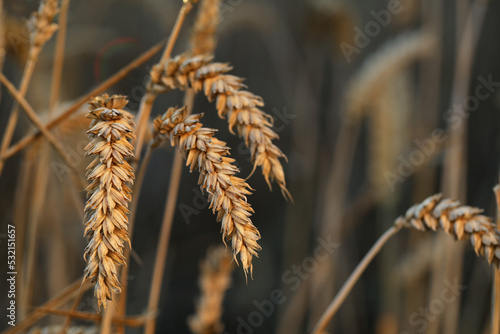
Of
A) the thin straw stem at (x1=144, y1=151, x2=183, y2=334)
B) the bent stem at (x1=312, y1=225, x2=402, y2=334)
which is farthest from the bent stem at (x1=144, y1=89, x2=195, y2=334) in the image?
the bent stem at (x1=312, y1=225, x2=402, y2=334)

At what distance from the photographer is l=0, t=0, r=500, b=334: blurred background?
49.6 inches

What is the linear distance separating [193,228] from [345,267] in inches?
29.1

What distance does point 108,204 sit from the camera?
421 millimetres

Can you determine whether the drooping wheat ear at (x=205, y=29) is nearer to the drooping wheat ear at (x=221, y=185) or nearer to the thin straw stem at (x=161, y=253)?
the thin straw stem at (x=161, y=253)

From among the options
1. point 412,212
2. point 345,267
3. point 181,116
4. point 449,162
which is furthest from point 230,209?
point 345,267

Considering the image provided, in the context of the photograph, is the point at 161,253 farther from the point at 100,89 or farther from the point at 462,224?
the point at 462,224

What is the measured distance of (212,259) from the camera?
0.93m

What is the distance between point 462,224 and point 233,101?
1.04 ft

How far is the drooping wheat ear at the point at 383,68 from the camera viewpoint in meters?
1.36

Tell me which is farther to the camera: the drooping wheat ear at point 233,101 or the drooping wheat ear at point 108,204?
the drooping wheat ear at point 233,101

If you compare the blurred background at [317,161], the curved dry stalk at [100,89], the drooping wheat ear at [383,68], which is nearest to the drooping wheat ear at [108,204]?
the curved dry stalk at [100,89]

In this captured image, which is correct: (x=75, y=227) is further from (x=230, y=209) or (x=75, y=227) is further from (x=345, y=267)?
(x=230, y=209)

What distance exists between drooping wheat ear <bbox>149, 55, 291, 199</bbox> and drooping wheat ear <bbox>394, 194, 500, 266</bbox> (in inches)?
7.6

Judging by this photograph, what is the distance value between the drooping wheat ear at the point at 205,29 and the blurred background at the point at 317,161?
0.86 feet
